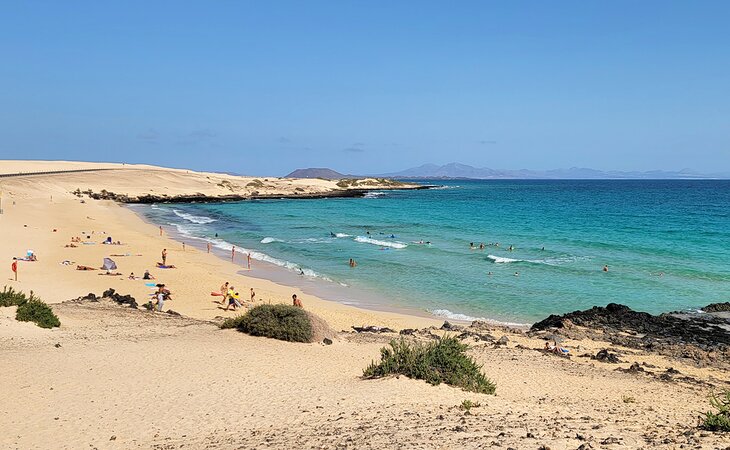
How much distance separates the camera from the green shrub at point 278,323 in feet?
48.9

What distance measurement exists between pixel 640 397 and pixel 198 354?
965 centimetres

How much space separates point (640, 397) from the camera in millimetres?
11609

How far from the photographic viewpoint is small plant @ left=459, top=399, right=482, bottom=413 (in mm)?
9305

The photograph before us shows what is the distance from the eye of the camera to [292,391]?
Answer: 1084 centimetres

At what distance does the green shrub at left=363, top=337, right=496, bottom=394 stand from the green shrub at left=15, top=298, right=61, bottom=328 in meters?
8.63

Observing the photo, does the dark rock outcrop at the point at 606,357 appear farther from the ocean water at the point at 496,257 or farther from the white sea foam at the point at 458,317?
the ocean water at the point at 496,257

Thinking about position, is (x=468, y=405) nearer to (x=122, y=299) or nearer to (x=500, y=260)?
(x=122, y=299)

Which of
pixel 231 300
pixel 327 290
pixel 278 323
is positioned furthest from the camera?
pixel 327 290

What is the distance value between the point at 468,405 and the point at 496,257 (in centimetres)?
2603

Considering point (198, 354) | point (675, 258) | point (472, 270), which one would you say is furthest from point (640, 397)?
point (675, 258)

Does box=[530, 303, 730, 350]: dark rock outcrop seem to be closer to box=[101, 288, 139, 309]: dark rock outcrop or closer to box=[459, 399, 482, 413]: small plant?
box=[459, 399, 482, 413]: small plant

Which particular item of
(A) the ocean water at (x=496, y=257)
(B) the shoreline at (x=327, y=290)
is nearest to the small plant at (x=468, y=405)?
(B) the shoreline at (x=327, y=290)

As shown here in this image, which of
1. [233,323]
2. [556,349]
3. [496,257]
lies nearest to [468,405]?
[556,349]

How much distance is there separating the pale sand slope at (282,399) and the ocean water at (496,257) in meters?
8.95
